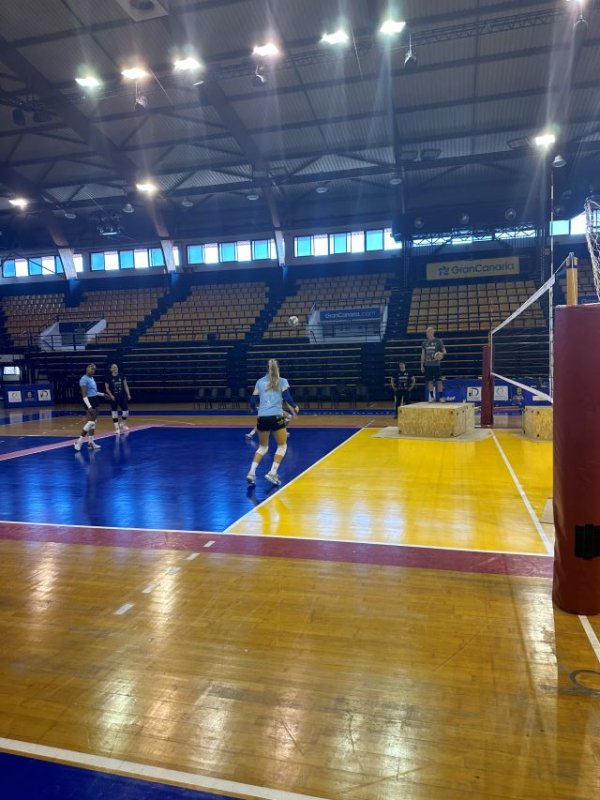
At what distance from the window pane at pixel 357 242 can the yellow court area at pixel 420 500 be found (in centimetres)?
1901

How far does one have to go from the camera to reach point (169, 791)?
6.89 feet

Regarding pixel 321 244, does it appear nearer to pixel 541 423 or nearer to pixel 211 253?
pixel 211 253

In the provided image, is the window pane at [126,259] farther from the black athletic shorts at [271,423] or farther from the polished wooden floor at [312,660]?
the polished wooden floor at [312,660]

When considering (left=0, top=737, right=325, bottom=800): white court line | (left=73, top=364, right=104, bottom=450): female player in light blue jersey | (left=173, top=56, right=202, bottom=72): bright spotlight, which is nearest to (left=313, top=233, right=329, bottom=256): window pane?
(left=173, top=56, right=202, bottom=72): bright spotlight

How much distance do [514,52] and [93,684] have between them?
2020cm

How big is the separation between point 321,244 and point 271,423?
72.7ft

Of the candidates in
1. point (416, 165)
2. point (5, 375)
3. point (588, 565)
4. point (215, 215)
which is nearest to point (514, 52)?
point (416, 165)

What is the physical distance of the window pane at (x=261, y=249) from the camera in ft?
92.8

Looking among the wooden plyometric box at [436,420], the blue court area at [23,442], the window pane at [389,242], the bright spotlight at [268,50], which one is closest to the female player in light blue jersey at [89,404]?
the blue court area at [23,442]

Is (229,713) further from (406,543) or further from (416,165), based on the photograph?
(416,165)

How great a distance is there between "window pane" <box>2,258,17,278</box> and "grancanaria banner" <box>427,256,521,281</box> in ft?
83.9

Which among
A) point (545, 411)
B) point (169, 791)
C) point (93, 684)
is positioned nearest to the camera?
point (169, 791)

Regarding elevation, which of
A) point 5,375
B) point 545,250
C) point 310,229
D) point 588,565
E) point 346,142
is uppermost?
point 346,142

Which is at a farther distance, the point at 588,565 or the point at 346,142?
the point at 346,142
